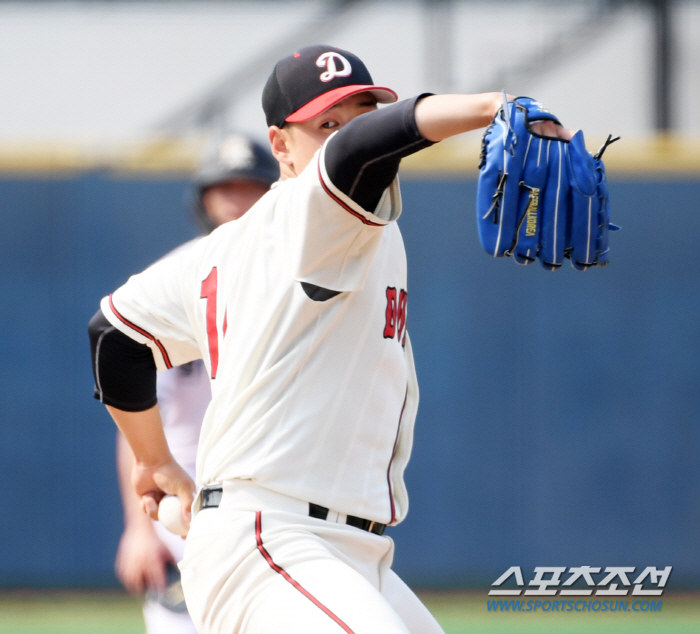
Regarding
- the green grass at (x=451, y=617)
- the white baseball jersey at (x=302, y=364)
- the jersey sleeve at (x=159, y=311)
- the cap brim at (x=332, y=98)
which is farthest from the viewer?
the green grass at (x=451, y=617)

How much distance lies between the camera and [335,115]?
1959 mm

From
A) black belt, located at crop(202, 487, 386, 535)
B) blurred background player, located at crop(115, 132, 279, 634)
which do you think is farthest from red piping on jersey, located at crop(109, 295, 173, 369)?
blurred background player, located at crop(115, 132, 279, 634)

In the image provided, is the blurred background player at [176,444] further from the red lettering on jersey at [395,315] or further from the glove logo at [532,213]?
the glove logo at [532,213]

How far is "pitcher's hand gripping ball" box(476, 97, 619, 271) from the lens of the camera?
5.09ft

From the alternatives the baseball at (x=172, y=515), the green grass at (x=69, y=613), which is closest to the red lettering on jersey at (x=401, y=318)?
A: the baseball at (x=172, y=515)

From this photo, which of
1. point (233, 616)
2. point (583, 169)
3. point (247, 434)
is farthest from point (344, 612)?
point (583, 169)

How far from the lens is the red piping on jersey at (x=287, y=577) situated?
5.37 ft

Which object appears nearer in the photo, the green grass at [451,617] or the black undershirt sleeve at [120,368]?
the black undershirt sleeve at [120,368]

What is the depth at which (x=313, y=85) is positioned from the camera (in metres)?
1.96

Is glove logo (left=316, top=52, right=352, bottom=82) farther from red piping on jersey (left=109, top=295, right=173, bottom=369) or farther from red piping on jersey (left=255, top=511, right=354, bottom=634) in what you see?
red piping on jersey (left=255, top=511, right=354, bottom=634)

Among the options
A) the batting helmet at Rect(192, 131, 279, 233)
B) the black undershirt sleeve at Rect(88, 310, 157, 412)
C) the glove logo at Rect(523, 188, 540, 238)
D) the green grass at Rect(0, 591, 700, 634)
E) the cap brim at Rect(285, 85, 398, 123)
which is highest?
the cap brim at Rect(285, 85, 398, 123)

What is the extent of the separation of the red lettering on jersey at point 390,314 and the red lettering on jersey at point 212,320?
1.13ft

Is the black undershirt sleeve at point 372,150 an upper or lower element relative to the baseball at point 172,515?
upper

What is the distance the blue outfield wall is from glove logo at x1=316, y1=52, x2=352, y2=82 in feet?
11.4
